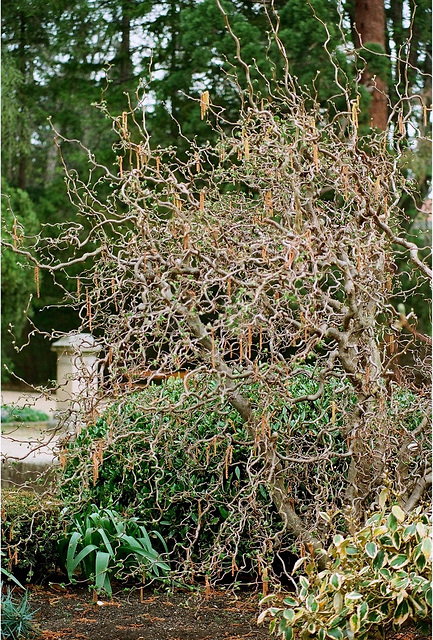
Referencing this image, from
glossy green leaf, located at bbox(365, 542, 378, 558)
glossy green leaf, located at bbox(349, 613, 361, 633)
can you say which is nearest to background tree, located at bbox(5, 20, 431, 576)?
glossy green leaf, located at bbox(365, 542, 378, 558)

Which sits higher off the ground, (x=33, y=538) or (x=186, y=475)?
(x=186, y=475)

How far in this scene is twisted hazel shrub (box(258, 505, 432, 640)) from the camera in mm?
2406

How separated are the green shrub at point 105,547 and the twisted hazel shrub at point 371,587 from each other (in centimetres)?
100

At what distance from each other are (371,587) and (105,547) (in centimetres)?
150

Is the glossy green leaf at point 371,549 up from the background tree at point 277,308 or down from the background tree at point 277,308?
down

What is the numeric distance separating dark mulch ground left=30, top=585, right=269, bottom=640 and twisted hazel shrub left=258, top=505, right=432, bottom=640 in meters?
0.59

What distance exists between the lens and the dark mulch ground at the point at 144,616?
3.22m

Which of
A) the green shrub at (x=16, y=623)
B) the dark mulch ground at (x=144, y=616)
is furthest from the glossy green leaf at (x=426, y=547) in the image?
the green shrub at (x=16, y=623)

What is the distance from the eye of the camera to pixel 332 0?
27.0 ft

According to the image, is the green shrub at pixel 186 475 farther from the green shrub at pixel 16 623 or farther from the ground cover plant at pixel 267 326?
the green shrub at pixel 16 623

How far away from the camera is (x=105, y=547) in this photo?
3598 millimetres

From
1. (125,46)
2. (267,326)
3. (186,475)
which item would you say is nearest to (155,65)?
(125,46)

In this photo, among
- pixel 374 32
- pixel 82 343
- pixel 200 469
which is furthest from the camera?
pixel 374 32

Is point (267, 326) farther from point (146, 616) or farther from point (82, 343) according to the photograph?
point (146, 616)
